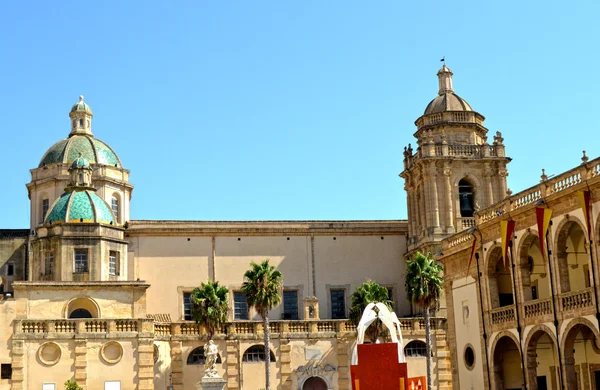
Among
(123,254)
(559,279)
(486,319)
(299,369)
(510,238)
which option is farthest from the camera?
(123,254)

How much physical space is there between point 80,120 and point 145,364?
24.7 metres

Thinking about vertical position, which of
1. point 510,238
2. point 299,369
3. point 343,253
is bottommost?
point 299,369

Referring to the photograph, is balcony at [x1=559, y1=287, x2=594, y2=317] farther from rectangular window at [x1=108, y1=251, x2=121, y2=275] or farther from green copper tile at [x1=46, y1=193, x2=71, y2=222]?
green copper tile at [x1=46, y1=193, x2=71, y2=222]

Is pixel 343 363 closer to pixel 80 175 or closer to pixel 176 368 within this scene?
pixel 176 368

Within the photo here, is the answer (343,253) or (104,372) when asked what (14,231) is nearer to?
(104,372)

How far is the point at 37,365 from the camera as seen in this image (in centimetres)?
5450

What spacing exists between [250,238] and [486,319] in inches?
1101

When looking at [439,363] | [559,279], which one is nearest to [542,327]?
[559,279]

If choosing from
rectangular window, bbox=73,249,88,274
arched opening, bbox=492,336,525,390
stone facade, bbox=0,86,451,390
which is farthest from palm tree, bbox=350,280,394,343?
rectangular window, bbox=73,249,88,274

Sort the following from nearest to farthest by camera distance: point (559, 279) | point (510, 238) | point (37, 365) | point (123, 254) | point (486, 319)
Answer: point (559, 279), point (510, 238), point (486, 319), point (37, 365), point (123, 254)

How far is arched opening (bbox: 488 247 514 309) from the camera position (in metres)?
44.5

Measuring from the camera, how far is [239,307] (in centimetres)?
6912

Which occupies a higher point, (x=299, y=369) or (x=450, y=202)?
(x=450, y=202)

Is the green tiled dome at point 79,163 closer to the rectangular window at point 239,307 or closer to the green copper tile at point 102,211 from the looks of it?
the green copper tile at point 102,211
